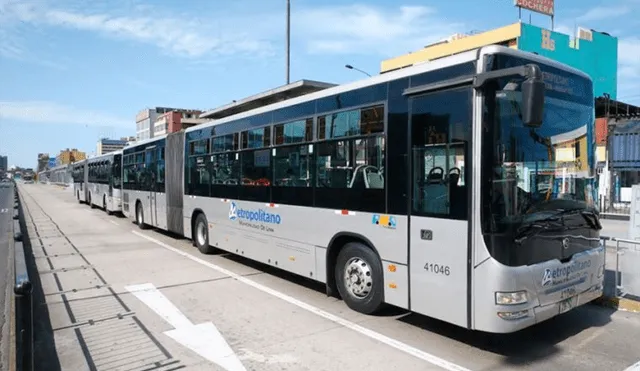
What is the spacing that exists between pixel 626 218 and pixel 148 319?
2223 centimetres

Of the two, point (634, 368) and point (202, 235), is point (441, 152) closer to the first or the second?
point (634, 368)

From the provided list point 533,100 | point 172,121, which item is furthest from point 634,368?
point 172,121

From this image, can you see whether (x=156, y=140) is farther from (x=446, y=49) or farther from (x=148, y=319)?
(x=446, y=49)

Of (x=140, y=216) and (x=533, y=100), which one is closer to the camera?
(x=533, y=100)

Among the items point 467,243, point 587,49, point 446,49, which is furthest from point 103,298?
point 587,49

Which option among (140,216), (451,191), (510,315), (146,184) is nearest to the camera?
(510,315)

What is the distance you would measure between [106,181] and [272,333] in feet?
70.5

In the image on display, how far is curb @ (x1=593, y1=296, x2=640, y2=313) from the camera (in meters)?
6.63

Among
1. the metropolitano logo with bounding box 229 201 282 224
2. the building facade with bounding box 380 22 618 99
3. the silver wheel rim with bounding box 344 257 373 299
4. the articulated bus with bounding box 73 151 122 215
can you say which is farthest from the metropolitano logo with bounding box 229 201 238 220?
the building facade with bounding box 380 22 618 99

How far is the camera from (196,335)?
5.73 m

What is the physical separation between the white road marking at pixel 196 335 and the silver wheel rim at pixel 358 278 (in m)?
1.88

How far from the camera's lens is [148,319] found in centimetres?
636

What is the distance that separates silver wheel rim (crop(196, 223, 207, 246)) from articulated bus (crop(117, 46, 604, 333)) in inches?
167

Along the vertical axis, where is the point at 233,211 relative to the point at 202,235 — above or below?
above
